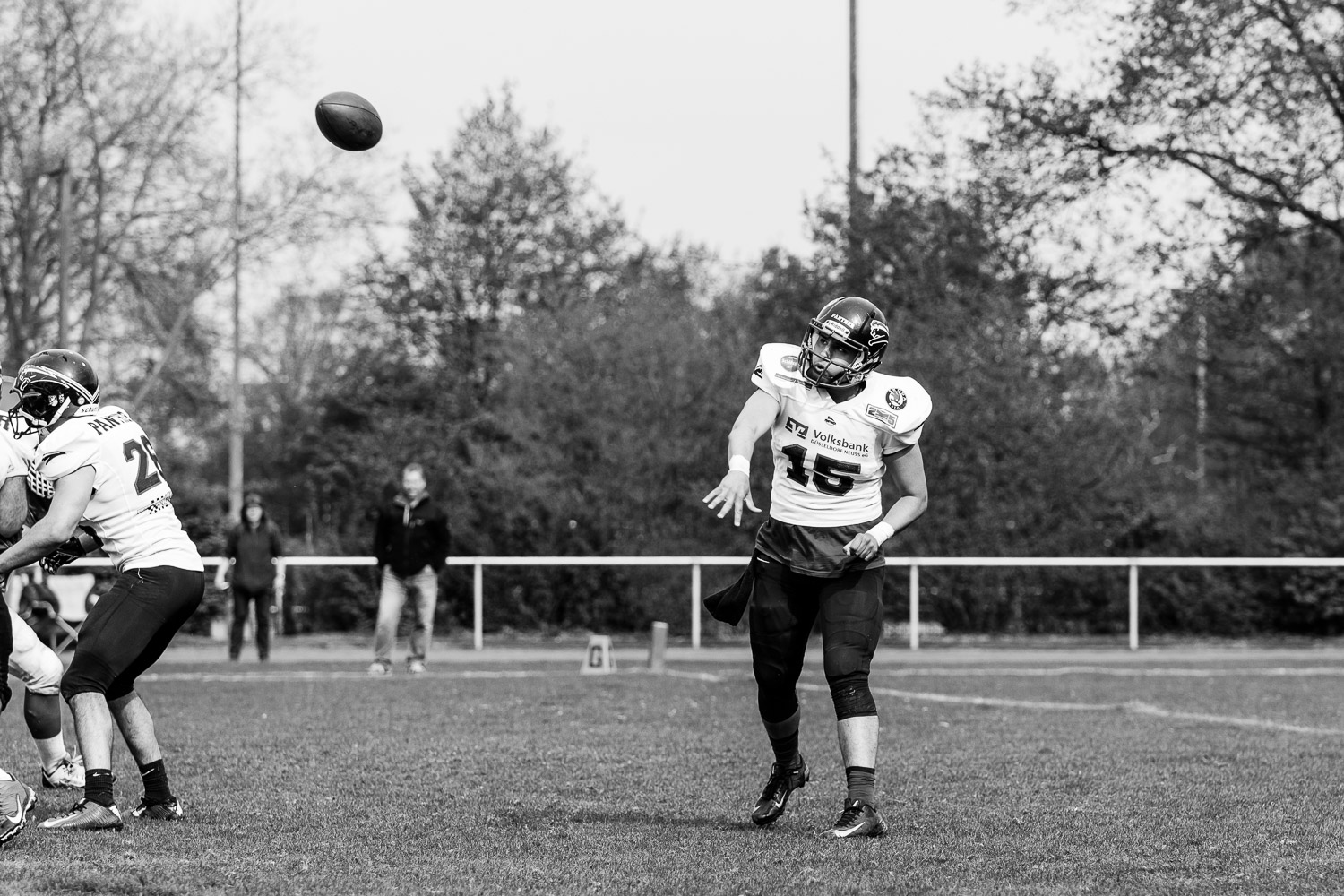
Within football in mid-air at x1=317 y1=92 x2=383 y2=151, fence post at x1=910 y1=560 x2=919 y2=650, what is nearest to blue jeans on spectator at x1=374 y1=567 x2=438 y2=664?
football in mid-air at x1=317 y1=92 x2=383 y2=151

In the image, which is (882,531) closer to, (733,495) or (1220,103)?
(733,495)

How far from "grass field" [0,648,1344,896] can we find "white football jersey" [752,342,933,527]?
1.30 metres

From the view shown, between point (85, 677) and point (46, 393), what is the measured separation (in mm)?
1148

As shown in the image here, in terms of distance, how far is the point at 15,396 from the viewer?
6723 mm

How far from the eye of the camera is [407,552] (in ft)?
51.4

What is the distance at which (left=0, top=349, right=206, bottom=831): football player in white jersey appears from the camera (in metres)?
6.36

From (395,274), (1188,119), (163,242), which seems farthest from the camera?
(395,274)

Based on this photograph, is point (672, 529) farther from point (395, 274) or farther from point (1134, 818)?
point (395, 274)

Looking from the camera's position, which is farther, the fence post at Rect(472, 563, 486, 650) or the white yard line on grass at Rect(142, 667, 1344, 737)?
the fence post at Rect(472, 563, 486, 650)

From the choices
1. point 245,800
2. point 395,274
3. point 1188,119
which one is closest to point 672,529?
point 1188,119

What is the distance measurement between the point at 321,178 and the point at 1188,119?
1657cm

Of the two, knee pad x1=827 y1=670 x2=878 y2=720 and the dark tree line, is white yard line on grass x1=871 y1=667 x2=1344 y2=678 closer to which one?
the dark tree line

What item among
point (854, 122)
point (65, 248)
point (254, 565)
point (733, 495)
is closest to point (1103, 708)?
point (733, 495)

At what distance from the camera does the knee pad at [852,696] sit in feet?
21.3
